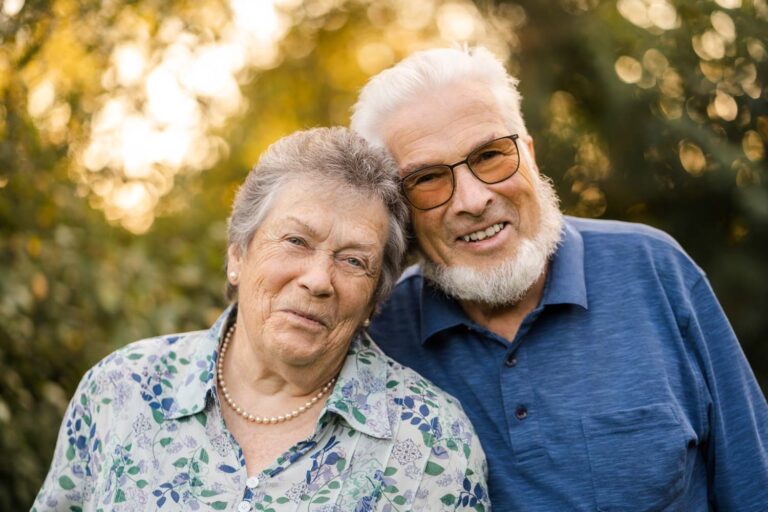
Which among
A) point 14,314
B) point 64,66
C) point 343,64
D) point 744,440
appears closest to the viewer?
point 744,440

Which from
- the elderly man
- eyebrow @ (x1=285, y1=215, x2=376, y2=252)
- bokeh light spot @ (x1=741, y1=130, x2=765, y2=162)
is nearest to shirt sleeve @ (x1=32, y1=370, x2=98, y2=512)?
eyebrow @ (x1=285, y1=215, x2=376, y2=252)

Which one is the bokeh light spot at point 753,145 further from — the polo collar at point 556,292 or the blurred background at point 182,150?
the polo collar at point 556,292

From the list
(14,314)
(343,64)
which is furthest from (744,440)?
(343,64)

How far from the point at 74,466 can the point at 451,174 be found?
1358 mm

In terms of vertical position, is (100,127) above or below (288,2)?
above

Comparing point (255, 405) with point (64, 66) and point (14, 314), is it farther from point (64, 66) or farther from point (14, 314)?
point (64, 66)

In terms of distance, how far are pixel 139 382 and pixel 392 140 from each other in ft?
3.32

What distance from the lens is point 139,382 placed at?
2.28 meters

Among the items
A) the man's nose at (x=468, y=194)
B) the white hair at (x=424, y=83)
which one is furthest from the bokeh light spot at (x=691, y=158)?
the man's nose at (x=468, y=194)

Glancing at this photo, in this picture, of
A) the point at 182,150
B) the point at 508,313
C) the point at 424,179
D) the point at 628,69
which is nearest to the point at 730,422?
the point at 508,313

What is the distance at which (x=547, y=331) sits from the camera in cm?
238

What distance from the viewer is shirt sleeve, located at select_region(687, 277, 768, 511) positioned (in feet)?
7.41

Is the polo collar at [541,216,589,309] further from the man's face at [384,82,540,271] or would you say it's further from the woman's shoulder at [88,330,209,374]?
the woman's shoulder at [88,330,209,374]

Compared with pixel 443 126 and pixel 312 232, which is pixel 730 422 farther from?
pixel 312 232
